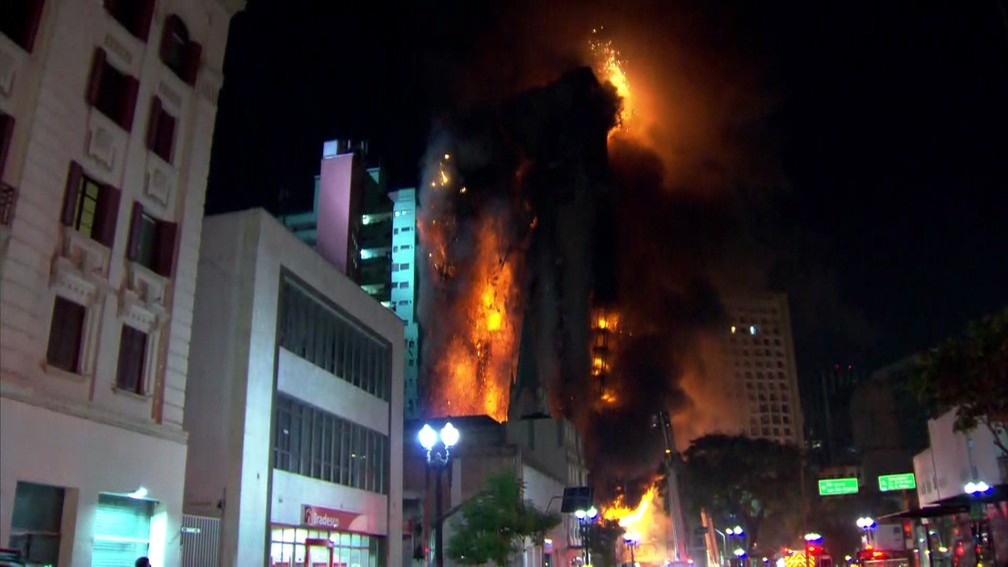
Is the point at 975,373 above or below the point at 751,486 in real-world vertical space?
below

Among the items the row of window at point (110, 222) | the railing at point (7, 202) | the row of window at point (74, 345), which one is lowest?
the row of window at point (74, 345)

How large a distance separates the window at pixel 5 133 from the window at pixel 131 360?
15.8ft

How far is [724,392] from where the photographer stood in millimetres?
185125

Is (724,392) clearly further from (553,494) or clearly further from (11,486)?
(11,486)

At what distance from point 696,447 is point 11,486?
83.7 metres

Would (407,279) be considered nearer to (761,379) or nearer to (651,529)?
(651,529)

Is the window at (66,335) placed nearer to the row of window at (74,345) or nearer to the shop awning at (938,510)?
the row of window at (74,345)

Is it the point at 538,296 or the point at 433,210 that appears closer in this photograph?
the point at 433,210

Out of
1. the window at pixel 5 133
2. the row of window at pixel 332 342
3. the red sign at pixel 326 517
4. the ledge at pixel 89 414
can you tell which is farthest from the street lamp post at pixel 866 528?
the window at pixel 5 133

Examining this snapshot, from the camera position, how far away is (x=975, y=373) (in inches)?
941

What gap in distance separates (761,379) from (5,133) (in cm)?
19020

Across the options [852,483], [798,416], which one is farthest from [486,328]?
[798,416]

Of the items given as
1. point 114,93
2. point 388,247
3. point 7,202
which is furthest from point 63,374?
point 388,247

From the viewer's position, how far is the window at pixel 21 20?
1694 centimetres
